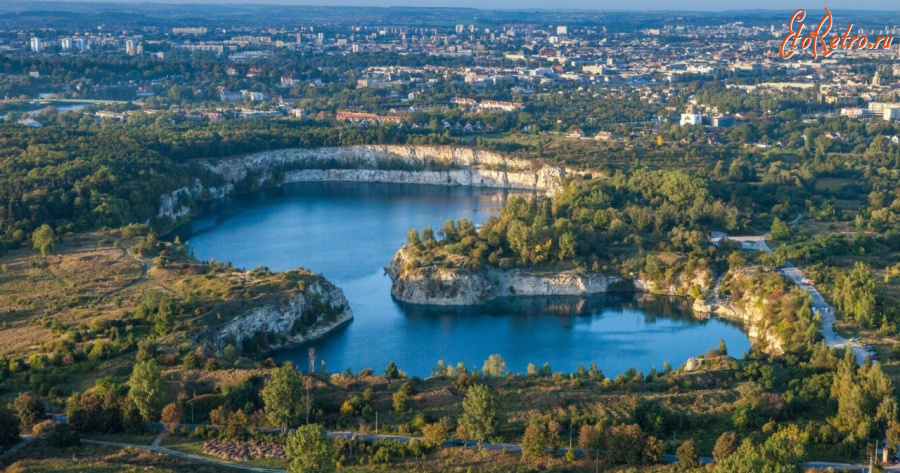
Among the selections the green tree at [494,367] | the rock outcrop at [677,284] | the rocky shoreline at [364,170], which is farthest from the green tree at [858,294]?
the rocky shoreline at [364,170]

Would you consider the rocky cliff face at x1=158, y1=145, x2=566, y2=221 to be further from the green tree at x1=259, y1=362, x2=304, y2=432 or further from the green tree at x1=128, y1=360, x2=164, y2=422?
the green tree at x1=259, y1=362, x2=304, y2=432

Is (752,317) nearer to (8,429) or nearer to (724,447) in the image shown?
(724,447)

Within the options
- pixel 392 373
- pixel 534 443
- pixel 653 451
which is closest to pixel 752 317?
pixel 392 373

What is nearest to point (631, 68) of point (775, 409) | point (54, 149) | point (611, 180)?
point (611, 180)

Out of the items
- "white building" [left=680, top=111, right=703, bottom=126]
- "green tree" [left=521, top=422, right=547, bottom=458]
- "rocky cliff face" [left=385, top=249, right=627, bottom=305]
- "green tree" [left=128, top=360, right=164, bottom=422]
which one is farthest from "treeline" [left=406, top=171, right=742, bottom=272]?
"white building" [left=680, top=111, right=703, bottom=126]

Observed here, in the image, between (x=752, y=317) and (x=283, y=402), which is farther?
(x=752, y=317)

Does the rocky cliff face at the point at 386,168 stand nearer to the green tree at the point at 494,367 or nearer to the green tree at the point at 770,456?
the green tree at the point at 494,367

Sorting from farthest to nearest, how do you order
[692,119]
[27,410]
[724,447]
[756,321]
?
1. [692,119]
2. [756,321]
3. [27,410]
4. [724,447]
